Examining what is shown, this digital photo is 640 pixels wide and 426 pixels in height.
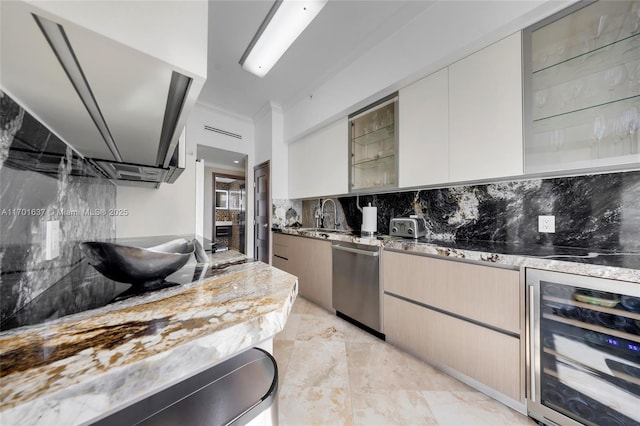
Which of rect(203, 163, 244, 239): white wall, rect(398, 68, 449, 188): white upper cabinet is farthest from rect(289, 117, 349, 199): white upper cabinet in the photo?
rect(203, 163, 244, 239): white wall

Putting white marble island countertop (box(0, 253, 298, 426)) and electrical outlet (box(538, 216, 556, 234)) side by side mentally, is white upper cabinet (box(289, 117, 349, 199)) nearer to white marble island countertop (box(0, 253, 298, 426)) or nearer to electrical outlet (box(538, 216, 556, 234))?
electrical outlet (box(538, 216, 556, 234))

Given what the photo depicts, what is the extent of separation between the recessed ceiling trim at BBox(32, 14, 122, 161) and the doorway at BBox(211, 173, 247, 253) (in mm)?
4595

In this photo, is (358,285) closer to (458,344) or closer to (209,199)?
(458,344)

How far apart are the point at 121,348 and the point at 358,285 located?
1889 millimetres

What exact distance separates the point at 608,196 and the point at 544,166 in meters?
0.40

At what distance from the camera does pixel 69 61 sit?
1.41 ft

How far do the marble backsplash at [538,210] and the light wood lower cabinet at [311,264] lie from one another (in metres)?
1.01

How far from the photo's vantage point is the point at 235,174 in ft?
17.3

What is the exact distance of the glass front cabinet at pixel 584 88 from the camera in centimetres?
110

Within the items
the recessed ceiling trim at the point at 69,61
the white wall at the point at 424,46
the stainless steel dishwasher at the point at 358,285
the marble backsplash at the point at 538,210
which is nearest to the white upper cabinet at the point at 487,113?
the white wall at the point at 424,46

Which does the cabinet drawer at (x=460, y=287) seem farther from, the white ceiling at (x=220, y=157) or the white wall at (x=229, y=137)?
the white ceiling at (x=220, y=157)

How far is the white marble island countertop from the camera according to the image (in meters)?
0.25

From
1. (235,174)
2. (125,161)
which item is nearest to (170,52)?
(125,161)

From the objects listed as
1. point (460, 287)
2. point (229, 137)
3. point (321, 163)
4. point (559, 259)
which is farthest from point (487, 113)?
point (229, 137)
